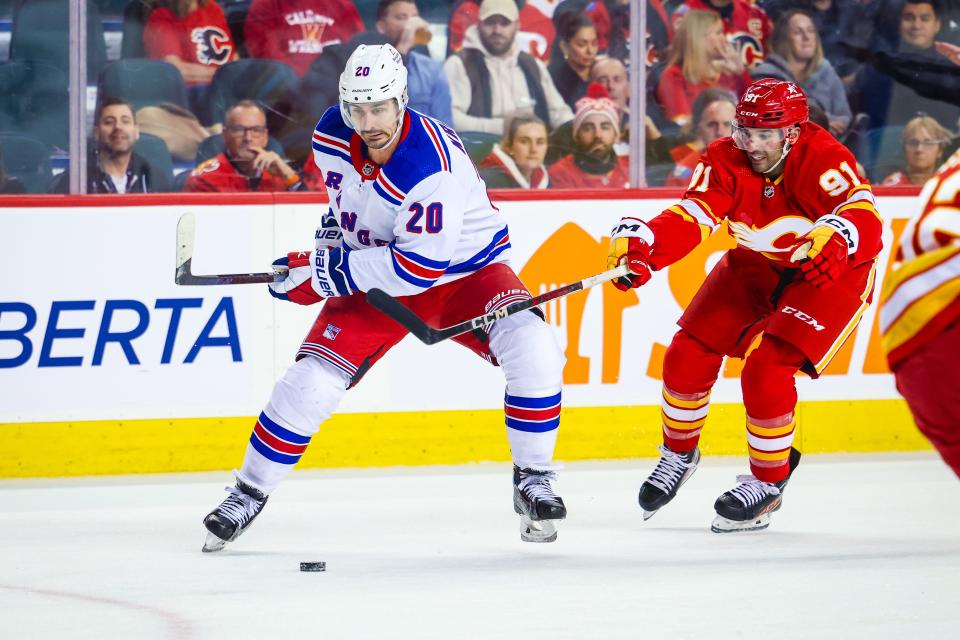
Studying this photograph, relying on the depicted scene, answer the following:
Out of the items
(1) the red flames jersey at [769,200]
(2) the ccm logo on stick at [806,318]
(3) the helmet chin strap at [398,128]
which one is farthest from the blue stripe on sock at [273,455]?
(2) the ccm logo on stick at [806,318]

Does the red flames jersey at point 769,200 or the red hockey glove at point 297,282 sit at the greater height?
the red flames jersey at point 769,200

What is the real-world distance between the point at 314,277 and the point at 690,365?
992 mm

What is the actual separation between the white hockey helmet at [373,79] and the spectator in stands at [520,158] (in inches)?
66.9

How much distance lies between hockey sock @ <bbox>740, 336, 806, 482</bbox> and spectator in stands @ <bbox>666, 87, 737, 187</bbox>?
1.73 metres

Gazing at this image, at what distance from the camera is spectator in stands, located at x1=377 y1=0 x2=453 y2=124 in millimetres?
5121

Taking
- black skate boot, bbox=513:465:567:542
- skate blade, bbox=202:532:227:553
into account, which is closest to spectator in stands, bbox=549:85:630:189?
black skate boot, bbox=513:465:567:542

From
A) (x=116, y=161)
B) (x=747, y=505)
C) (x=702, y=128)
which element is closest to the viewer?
(x=747, y=505)

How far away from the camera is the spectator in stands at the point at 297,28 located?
5051mm

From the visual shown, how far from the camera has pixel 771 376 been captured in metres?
3.64

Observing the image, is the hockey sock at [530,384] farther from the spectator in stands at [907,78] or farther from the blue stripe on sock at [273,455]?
the spectator in stands at [907,78]

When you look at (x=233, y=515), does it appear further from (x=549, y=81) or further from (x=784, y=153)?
(x=549, y=81)

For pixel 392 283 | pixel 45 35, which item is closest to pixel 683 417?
pixel 392 283

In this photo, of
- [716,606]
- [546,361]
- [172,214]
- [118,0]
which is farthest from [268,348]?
[716,606]

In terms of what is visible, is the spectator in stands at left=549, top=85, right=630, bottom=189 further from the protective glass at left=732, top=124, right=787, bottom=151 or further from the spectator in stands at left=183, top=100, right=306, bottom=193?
the protective glass at left=732, top=124, right=787, bottom=151
